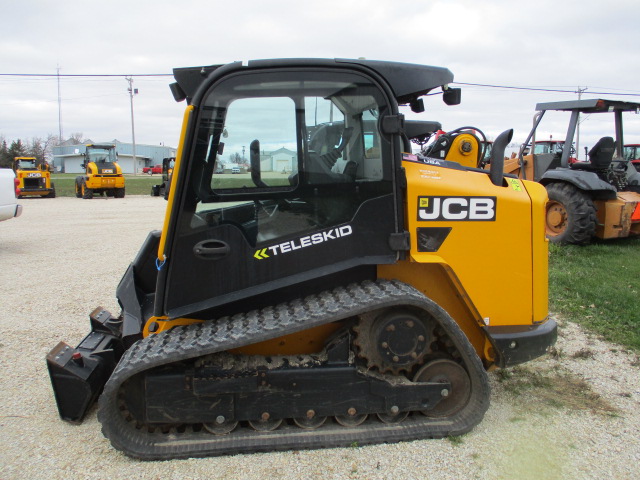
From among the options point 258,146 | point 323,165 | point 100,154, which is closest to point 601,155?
point 323,165

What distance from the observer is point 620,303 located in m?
5.74

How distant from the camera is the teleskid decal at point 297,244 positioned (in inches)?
118

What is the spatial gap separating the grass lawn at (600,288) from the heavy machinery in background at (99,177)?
778 inches

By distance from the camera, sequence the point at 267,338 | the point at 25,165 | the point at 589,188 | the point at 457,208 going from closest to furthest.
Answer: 1. the point at 267,338
2. the point at 457,208
3. the point at 589,188
4. the point at 25,165

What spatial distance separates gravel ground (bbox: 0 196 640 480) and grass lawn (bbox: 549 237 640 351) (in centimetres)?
35

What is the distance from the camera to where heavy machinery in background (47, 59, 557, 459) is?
9.57 ft

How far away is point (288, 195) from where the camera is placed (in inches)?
119

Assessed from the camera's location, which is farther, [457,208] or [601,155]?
[601,155]

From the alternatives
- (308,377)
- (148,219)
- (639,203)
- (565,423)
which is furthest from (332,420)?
(148,219)

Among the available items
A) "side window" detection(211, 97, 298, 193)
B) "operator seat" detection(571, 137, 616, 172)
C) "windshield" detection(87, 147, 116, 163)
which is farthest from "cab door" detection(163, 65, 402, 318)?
"windshield" detection(87, 147, 116, 163)

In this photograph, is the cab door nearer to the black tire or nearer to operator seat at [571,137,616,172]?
the black tire

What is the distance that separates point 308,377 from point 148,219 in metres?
12.4

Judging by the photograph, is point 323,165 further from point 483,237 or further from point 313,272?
point 483,237

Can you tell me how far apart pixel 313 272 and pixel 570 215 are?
279 inches
